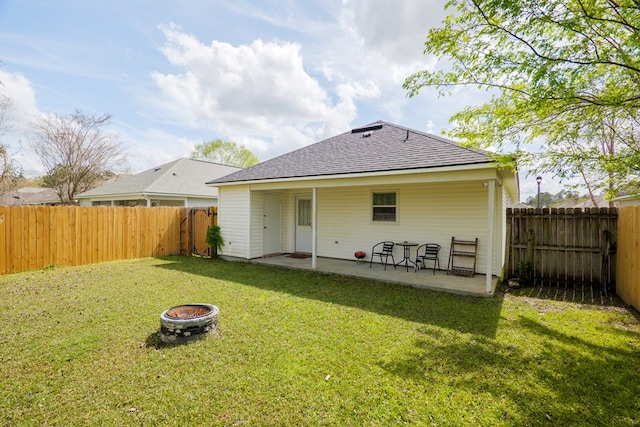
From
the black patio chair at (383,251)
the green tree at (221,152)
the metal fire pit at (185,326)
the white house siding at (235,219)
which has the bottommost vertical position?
the metal fire pit at (185,326)

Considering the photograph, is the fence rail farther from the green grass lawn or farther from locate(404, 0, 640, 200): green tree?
locate(404, 0, 640, 200): green tree

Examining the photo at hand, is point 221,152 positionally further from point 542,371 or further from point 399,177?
point 542,371

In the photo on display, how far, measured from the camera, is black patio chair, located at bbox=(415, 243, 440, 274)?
796cm

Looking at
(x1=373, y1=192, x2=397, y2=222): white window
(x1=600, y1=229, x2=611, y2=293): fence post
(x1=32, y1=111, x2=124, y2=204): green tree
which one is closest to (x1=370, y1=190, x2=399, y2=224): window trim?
(x1=373, y1=192, x2=397, y2=222): white window

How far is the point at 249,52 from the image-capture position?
1058 centimetres

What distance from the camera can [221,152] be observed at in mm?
35156

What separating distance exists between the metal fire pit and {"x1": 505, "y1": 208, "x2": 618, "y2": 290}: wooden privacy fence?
24.4 ft

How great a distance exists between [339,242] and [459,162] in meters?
4.93

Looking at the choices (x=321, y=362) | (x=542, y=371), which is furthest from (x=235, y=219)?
(x=542, y=371)

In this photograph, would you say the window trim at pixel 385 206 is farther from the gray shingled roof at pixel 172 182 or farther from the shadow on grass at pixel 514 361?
the gray shingled roof at pixel 172 182

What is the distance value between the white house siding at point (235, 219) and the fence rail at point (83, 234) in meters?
2.12

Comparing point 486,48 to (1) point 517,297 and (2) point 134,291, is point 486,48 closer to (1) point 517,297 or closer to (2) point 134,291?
(1) point 517,297

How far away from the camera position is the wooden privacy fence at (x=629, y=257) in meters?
5.28

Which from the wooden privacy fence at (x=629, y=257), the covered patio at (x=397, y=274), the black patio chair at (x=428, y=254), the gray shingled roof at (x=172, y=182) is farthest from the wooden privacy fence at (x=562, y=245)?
the gray shingled roof at (x=172, y=182)
